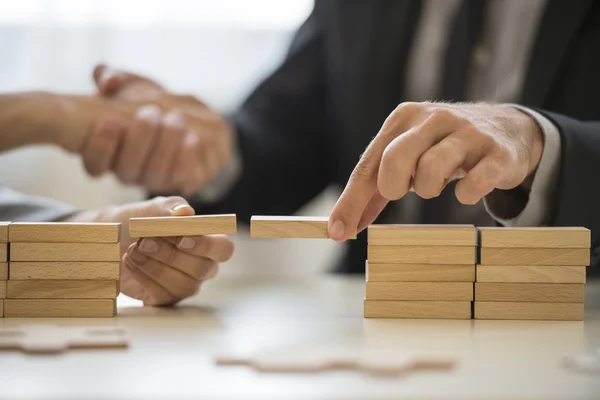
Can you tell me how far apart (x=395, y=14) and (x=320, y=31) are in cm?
46

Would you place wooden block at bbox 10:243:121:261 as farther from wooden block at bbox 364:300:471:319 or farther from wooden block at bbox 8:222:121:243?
Result: wooden block at bbox 364:300:471:319

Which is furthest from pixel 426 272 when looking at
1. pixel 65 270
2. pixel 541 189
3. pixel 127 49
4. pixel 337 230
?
pixel 127 49

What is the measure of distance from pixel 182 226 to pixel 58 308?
11.3 inches

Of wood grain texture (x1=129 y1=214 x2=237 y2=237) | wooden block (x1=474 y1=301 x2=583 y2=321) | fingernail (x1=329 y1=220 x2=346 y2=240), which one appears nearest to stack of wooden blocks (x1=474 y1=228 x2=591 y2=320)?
wooden block (x1=474 y1=301 x2=583 y2=321)

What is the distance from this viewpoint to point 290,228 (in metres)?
1.30

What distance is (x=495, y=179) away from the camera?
126 cm

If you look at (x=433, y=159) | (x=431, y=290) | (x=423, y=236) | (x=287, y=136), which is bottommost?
(x=287, y=136)

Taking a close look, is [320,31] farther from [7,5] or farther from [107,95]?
[7,5]

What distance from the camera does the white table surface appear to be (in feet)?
2.70

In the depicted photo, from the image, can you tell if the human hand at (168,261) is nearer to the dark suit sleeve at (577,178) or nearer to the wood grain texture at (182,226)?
the wood grain texture at (182,226)

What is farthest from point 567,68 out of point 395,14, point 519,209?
point 519,209

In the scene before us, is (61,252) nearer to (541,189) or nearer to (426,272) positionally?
(426,272)

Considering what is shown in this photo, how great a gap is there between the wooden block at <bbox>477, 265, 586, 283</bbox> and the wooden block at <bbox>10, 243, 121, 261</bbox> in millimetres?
718

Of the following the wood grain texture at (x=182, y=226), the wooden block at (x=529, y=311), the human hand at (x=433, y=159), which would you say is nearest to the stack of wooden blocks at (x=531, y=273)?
the wooden block at (x=529, y=311)
